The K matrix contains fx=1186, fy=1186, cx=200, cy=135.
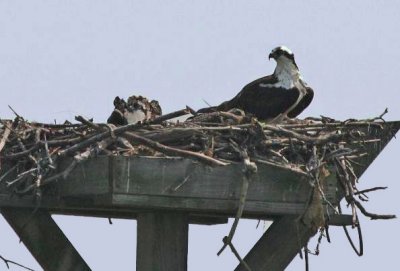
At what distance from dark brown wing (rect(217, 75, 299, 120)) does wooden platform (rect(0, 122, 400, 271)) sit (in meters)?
2.97

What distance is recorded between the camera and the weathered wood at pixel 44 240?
599cm

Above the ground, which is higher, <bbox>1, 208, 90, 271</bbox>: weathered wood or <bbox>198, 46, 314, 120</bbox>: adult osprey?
<bbox>198, 46, 314, 120</bbox>: adult osprey

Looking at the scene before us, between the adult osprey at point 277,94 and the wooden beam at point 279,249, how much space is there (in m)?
2.89

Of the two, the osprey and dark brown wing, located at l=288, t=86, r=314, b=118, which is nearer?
the osprey

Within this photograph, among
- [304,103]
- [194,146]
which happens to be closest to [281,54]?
[304,103]

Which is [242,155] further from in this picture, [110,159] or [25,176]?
[25,176]

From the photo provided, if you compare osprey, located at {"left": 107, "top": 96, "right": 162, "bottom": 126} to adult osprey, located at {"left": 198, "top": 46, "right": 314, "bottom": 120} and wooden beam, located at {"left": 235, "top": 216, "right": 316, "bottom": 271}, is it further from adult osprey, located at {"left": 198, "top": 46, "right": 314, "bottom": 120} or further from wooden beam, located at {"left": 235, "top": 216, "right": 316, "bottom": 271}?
wooden beam, located at {"left": 235, "top": 216, "right": 316, "bottom": 271}

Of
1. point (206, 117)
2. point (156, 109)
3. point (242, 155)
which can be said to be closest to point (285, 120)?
point (206, 117)

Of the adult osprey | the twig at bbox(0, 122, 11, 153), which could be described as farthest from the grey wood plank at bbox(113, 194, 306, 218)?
the adult osprey

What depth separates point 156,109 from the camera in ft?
30.4

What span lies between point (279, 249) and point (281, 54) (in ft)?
13.0

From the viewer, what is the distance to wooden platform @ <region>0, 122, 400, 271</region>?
5.46 meters

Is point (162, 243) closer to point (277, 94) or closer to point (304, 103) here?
point (277, 94)

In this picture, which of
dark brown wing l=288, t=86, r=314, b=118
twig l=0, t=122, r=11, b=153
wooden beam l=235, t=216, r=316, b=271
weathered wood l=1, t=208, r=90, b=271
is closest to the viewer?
wooden beam l=235, t=216, r=316, b=271
